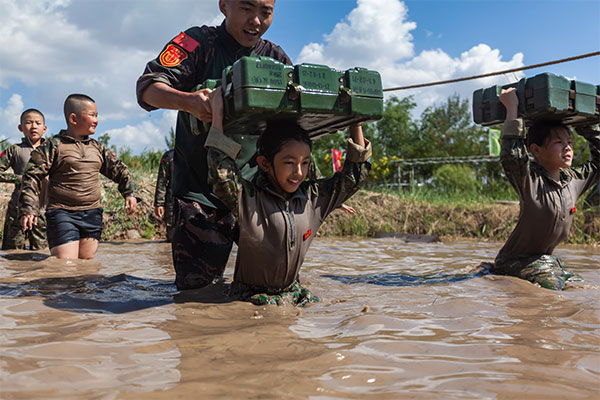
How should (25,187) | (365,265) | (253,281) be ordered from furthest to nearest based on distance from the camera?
(365,265), (25,187), (253,281)

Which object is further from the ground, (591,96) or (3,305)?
(591,96)

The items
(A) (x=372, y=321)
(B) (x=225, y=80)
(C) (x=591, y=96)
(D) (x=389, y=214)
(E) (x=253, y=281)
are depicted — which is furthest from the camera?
(D) (x=389, y=214)

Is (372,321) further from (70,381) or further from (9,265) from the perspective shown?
(9,265)

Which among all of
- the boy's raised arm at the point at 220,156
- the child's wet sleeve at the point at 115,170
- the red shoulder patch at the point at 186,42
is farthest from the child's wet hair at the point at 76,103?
the boy's raised arm at the point at 220,156

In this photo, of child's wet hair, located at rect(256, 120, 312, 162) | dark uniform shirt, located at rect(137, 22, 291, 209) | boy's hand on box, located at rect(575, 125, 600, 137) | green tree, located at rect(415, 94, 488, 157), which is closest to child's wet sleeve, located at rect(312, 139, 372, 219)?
child's wet hair, located at rect(256, 120, 312, 162)

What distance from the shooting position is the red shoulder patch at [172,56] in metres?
3.22

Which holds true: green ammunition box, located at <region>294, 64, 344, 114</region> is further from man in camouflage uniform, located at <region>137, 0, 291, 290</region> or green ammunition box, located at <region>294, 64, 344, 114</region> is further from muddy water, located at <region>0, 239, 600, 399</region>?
muddy water, located at <region>0, 239, 600, 399</region>

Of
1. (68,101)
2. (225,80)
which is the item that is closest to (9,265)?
(68,101)

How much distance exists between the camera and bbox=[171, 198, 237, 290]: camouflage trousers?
337 cm

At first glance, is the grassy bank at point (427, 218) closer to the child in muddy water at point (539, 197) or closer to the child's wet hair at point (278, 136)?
the child in muddy water at point (539, 197)

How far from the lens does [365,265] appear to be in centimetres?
560

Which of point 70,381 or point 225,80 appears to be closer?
point 70,381

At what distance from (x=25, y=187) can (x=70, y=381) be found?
3.68m

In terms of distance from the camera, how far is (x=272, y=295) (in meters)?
3.22
